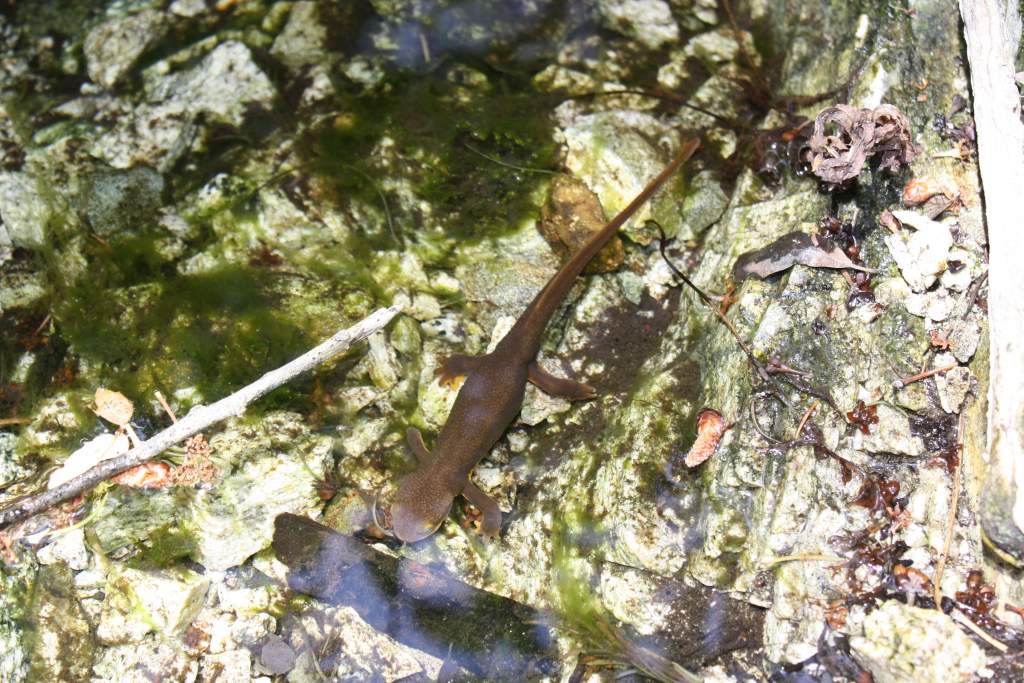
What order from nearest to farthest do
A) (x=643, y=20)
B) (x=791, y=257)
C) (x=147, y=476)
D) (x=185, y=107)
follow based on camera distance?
(x=791, y=257) → (x=147, y=476) → (x=185, y=107) → (x=643, y=20)

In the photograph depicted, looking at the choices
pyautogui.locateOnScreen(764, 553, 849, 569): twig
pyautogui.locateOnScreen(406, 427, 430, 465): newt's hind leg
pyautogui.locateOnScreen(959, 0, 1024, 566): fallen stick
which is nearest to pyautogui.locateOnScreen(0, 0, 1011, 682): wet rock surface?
pyautogui.locateOnScreen(764, 553, 849, 569): twig

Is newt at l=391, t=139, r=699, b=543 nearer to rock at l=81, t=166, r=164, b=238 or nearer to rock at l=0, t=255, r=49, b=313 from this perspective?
rock at l=81, t=166, r=164, b=238

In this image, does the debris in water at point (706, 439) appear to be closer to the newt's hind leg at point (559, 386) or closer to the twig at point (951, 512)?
the newt's hind leg at point (559, 386)

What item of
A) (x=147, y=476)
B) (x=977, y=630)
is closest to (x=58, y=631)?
(x=147, y=476)

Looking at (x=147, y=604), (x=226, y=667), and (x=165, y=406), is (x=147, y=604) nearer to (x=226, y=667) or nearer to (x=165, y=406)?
(x=226, y=667)

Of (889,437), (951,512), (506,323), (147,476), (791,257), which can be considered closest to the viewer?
(951,512)

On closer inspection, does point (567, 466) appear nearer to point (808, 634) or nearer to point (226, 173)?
point (808, 634)

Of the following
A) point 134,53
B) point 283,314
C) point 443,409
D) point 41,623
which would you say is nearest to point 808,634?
point 443,409

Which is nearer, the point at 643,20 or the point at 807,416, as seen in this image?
the point at 807,416
